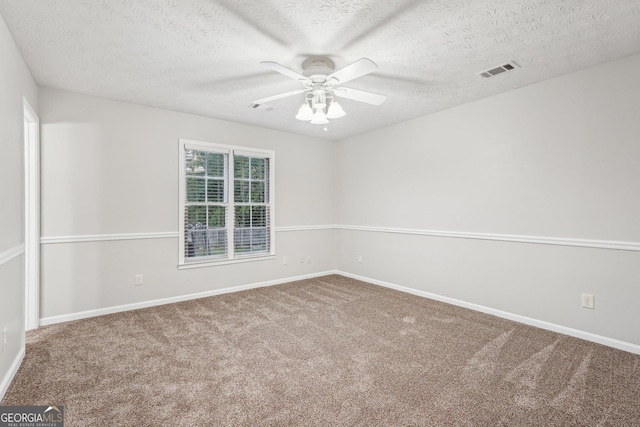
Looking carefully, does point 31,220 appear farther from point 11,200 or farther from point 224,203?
point 224,203

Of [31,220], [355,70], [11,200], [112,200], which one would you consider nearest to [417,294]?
[355,70]

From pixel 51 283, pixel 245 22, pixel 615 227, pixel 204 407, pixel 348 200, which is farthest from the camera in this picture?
pixel 348 200

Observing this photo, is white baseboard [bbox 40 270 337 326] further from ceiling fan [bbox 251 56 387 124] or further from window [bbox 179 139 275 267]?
ceiling fan [bbox 251 56 387 124]

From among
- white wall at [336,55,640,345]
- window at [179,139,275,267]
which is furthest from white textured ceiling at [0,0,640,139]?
window at [179,139,275,267]

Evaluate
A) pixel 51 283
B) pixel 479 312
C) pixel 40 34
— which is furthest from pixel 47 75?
pixel 479 312

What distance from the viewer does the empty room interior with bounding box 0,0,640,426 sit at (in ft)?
6.86

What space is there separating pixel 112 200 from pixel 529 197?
4.72 m

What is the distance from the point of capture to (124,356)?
2.62m

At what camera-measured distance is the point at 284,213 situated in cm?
526

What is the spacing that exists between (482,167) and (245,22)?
3.02 m

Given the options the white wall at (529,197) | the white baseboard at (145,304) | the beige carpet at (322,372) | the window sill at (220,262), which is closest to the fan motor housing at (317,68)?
the white wall at (529,197)

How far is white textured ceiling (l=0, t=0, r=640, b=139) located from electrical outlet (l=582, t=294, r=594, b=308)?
6.99ft

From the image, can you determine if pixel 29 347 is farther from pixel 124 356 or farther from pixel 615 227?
pixel 615 227

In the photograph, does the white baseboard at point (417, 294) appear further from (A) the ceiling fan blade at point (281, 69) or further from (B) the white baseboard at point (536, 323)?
(A) the ceiling fan blade at point (281, 69)
